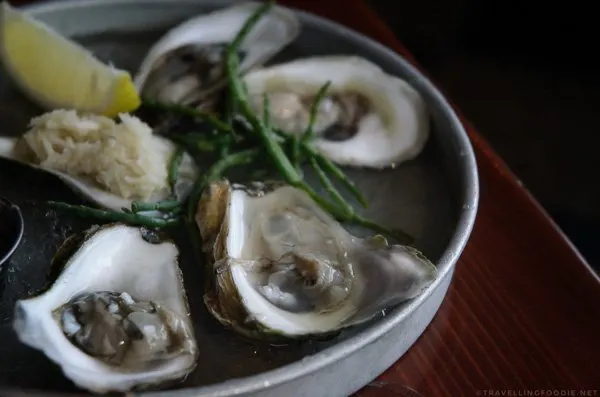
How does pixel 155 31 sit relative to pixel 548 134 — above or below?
above

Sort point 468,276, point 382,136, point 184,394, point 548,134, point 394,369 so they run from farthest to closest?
point 548,134, point 382,136, point 468,276, point 394,369, point 184,394

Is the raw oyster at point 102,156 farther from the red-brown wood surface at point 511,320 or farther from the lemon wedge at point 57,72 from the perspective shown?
the red-brown wood surface at point 511,320

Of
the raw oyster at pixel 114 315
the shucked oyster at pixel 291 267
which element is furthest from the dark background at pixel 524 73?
the raw oyster at pixel 114 315

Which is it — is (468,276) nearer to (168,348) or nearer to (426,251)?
(426,251)

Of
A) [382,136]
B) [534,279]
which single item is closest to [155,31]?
[382,136]

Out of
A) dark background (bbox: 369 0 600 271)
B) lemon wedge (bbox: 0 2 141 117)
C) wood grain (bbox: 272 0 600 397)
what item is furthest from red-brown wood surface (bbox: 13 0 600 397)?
dark background (bbox: 369 0 600 271)

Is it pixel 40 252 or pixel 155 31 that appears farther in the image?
pixel 155 31

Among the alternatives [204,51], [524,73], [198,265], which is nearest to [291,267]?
[198,265]
